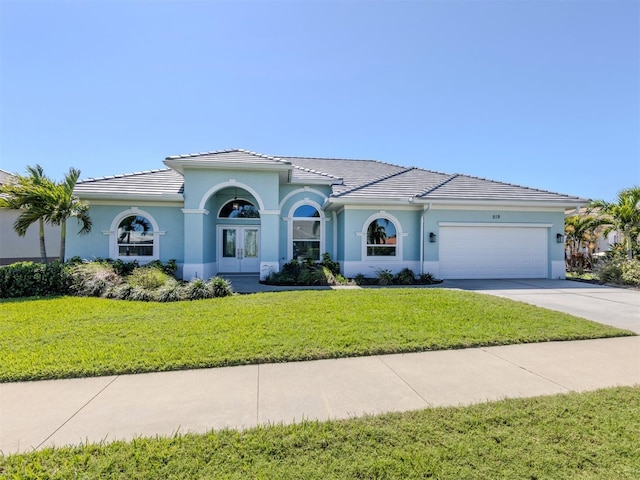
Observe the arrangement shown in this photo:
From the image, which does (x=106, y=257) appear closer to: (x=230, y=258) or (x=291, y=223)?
(x=230, y=258)

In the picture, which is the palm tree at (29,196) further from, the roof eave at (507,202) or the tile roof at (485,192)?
the tile roof at (485,192)

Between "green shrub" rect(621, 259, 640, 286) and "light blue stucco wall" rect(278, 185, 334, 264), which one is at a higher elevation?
"light blue stucco wall" rect(278, 185, 334, 264)

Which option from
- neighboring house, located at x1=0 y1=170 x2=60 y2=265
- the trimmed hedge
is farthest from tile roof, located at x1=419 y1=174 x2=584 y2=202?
neighboring house, located at x1=0 y1=170 x2=60 y2=265

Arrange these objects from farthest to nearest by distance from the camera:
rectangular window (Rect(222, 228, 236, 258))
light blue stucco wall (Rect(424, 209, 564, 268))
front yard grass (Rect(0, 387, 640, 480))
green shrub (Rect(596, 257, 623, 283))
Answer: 1. rectangular window (Rect(222, 228, 236, 258))
2. light blue stucco wall (Rect(424, 209, 564, 268))
3. green shrub (Rect(596, 257, 623, 283))
4. front yard grass (Rect(0, 387, 640, 480))

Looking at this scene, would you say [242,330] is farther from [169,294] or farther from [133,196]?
[133,196]

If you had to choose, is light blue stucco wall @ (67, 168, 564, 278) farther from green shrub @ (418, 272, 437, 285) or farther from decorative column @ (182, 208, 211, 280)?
green shrub @ (418, 272, 437, 285)

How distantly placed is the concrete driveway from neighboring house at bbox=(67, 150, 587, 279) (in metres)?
1.41

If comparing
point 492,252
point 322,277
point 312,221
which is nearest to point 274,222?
Result: point 312,221

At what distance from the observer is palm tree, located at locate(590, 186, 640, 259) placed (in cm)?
1280

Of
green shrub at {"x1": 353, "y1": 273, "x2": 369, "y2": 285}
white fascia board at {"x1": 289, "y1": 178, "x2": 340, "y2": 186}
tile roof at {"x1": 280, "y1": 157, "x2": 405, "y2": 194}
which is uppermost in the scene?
tile roof at {"x1": 280, "y1": 157, "x2": 405, "y2": 194}

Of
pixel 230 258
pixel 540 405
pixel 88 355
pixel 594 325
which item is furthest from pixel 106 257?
Answer: pixel 594 325

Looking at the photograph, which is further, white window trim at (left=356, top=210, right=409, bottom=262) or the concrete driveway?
white window trim at (left=356, top=210, right=409, bottom=262)

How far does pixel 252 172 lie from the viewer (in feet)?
38.0

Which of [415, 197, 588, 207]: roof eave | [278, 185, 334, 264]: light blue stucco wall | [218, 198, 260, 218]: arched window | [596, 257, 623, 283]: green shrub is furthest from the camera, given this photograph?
[218, 198, 260, 218]: arched window
